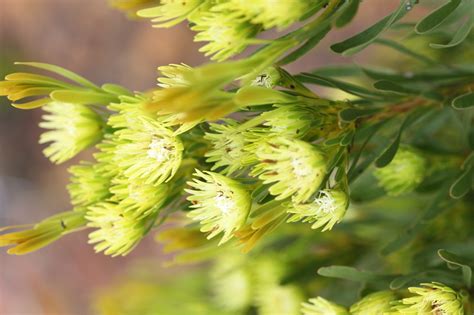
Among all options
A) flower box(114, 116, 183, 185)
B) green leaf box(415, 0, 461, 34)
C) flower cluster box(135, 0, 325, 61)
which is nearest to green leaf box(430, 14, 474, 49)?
green leaf box(415, 0, 461, 34)

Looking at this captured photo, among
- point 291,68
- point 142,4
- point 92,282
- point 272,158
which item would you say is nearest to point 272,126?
point 272,158

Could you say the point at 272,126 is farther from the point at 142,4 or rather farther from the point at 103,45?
the point at 103,45

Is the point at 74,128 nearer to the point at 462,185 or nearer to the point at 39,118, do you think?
the point at 462,185

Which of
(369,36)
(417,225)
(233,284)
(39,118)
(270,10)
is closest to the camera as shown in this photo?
(270,10)

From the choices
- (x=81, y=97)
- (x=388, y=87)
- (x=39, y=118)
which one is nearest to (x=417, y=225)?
(x=388, y=87)

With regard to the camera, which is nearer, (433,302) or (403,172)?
(433,302)

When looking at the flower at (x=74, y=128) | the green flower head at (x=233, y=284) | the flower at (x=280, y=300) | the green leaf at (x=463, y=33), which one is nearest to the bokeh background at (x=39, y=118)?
the green flower head at (x=233, y=284)

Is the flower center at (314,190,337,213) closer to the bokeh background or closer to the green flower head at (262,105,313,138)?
the green flower head at (262,105,313,138)
